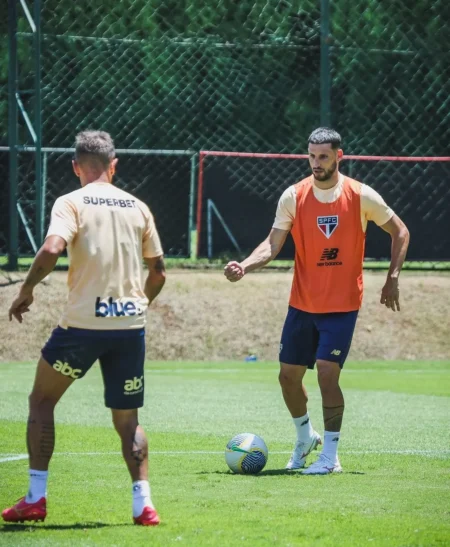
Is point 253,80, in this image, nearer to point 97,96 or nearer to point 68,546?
point 97,96

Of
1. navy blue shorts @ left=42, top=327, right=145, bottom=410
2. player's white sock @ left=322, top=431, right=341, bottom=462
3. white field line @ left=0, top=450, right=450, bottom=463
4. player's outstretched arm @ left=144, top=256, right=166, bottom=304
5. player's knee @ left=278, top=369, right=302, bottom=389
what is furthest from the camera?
white field line @ left=0, top=450, right=450, bottom=463

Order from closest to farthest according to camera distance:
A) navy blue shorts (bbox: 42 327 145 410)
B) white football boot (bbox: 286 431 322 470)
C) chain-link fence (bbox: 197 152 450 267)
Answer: navy blue shorts (bbox: 42 327 145 410) → white football boot (bbox: 286 431 322 470) → chain-link fence (bbox: 197 152 450 267)

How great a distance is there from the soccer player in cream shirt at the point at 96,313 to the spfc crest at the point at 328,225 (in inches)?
92.4

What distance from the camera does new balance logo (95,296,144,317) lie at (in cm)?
592

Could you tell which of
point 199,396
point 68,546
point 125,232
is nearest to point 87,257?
point 125,232

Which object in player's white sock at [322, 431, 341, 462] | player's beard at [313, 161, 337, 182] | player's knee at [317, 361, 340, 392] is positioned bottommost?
player's white sock at [322, 431, 341, 462]

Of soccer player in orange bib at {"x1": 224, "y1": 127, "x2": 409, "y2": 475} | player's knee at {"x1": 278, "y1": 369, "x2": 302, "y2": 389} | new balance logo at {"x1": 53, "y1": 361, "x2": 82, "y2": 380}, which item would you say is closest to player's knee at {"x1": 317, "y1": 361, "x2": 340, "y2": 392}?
soccer player in orange bib at {"x1": 224, "y1": 127, "x2": 409, "y2": 475}

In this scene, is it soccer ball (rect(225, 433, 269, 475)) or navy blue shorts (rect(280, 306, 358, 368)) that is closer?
soccer ball (rect(225, 433, 269, 475))

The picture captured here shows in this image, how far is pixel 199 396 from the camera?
480 inches

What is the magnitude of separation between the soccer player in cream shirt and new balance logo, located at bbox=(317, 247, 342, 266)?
2.36 m

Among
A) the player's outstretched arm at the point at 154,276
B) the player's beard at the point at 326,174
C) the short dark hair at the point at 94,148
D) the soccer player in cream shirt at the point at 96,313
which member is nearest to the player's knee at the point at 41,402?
the soccer player in cream shirt at the point at 96,313

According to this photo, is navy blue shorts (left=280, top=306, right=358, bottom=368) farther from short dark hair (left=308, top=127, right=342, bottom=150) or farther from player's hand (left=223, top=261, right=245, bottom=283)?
short dark hair (left=308, top=127, right=342, bottom=150)

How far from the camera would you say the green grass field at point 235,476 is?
18.8ft

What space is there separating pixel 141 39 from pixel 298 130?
3454mm
